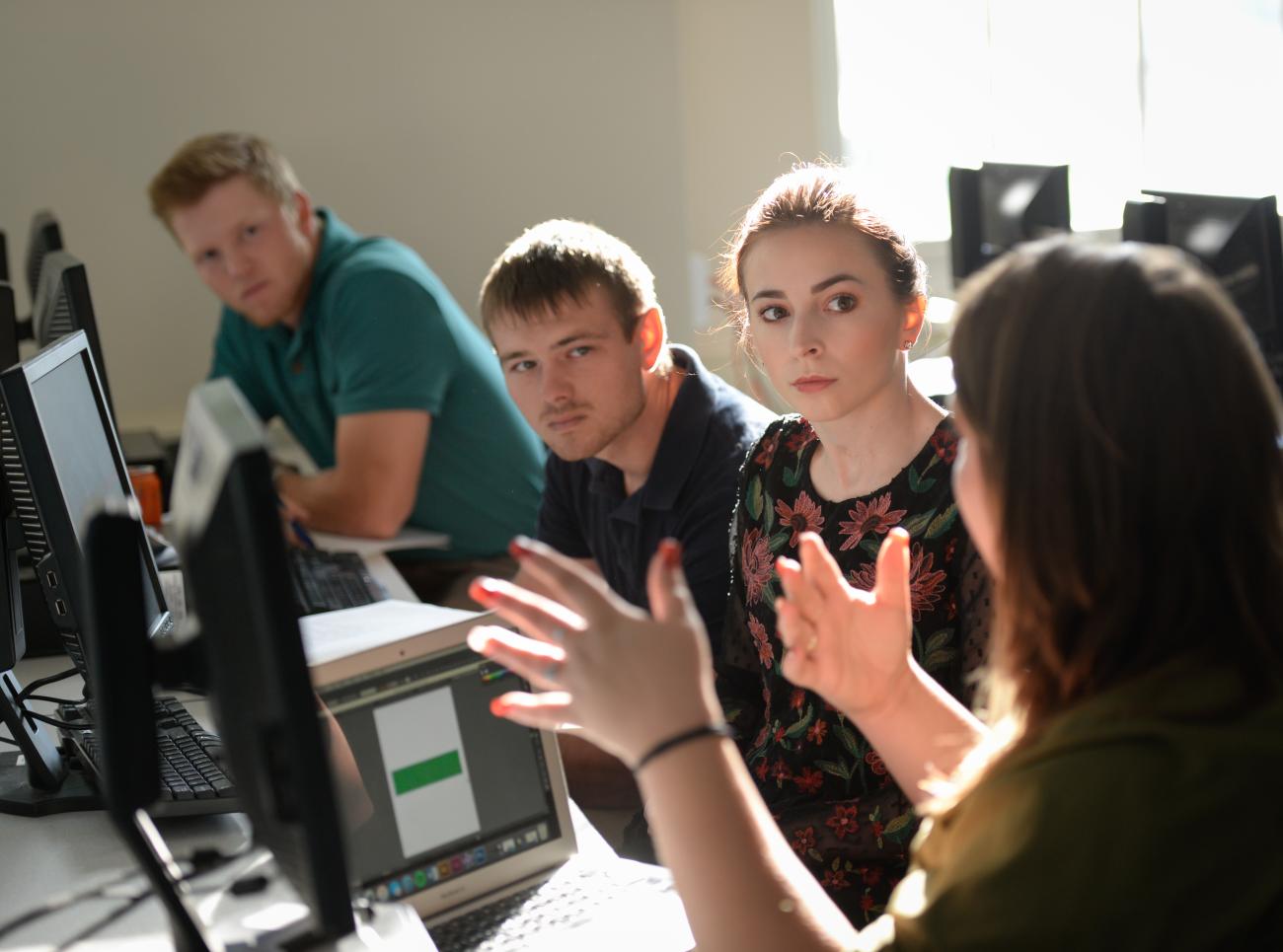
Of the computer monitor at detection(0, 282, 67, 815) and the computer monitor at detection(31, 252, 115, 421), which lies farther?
the computer monitor at detection(31, 252, 115, 421)

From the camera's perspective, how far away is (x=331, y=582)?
7.58 feet

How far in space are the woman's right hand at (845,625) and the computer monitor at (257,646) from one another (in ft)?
1.55

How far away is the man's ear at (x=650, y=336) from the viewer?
194 cm

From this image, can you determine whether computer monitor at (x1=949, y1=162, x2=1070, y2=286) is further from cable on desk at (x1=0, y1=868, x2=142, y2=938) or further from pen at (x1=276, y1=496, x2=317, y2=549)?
cable on desk at (x1=0, y1=868, x2=142, y2=938)

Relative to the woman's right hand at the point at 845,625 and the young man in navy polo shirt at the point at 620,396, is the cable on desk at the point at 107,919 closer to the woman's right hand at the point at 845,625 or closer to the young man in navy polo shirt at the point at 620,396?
the woman's right hand at the point at 845,625

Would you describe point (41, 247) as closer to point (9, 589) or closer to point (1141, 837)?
point (9, 589)

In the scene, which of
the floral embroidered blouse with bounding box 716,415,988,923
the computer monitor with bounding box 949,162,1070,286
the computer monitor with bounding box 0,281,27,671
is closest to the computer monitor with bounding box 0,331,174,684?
the computer monitor with bounding box 0,281,27,671

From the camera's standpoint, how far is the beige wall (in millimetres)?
3748

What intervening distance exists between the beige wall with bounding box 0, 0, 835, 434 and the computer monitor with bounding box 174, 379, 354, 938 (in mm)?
3254

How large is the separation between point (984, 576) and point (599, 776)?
1.91 feet

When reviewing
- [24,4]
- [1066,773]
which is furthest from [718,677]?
[24,4]

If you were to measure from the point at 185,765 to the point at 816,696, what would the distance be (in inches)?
27.4

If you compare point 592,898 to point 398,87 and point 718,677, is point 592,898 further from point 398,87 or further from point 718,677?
point 398,87

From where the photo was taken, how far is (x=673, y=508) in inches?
73.5
